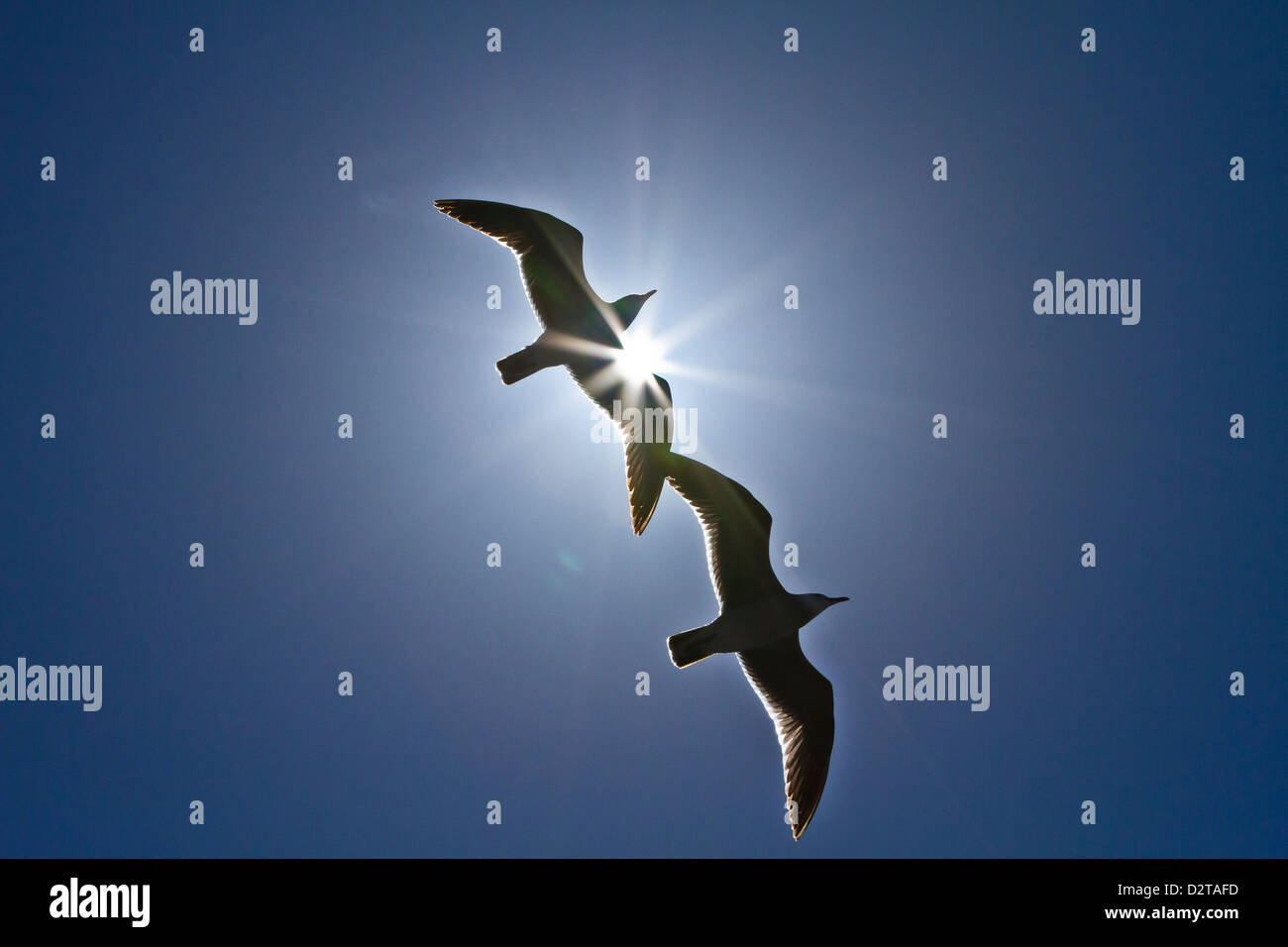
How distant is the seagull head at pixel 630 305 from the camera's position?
6759 millimetres

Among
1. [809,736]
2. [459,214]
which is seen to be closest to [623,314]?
[459,214]

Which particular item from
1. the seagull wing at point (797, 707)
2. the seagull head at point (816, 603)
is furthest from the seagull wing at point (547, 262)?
the seagull wing at point (797, 707)

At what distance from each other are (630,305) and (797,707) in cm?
337

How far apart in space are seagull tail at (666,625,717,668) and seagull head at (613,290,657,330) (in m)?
2.32

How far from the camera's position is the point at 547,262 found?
6473 millimetres

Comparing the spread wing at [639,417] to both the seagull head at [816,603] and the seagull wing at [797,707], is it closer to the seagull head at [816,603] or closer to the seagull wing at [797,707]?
the seagull head at [816,603]

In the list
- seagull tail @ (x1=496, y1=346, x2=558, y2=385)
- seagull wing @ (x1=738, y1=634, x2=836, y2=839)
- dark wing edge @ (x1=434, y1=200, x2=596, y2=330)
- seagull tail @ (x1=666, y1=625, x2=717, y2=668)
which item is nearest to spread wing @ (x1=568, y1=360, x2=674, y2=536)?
seagull tail @ (x1=496, y1=346, x2=558, y2=385)

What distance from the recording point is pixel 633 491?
625 cm

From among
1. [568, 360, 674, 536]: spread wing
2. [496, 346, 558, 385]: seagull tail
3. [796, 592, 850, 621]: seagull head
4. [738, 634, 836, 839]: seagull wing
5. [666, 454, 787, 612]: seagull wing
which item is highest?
[496, 346, 558, 385]: seagull tail

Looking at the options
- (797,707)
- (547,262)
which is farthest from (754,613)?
(547,262)

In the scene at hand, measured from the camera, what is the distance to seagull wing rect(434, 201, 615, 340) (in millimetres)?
6441

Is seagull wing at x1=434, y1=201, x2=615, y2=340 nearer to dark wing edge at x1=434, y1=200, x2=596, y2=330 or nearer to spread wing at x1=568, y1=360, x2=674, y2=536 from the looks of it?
dark wing edge at x1=434, y1=200, x2=596, y2=330
